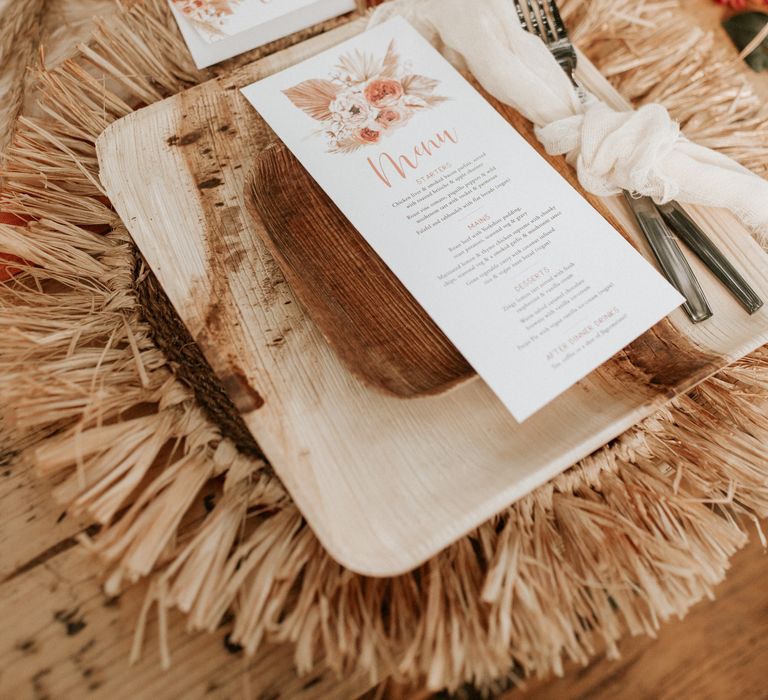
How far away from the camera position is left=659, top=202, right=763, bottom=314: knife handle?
18.8 inches

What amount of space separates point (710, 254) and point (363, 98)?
0.33 meters

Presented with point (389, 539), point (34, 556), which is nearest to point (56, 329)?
point (34, 556)

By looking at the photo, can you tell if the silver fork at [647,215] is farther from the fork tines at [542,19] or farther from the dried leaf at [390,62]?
the dried leaf at [390,62]

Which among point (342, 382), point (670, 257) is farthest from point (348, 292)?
point (670, 257)

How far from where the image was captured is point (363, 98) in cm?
52

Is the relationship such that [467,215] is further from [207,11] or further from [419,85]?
[207,11]

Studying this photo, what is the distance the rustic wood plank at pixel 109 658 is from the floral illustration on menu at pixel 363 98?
1.30 feet

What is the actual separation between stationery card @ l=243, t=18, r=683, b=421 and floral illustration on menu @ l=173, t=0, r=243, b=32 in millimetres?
94

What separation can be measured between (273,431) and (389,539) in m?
0.11

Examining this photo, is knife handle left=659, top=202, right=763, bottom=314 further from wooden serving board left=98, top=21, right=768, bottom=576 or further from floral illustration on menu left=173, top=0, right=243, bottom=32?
floral illustration on menu left=173, top=0, right=243, bottom=32

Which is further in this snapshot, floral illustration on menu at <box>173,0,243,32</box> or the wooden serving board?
floral illustration on menu at <box>173,0,243,32</box>

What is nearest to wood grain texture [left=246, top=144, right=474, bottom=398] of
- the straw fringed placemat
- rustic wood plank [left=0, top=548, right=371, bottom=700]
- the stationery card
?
the stationery card

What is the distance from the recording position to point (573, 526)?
1.45 ft

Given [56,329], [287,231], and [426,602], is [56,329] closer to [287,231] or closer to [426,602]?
[287,231]
